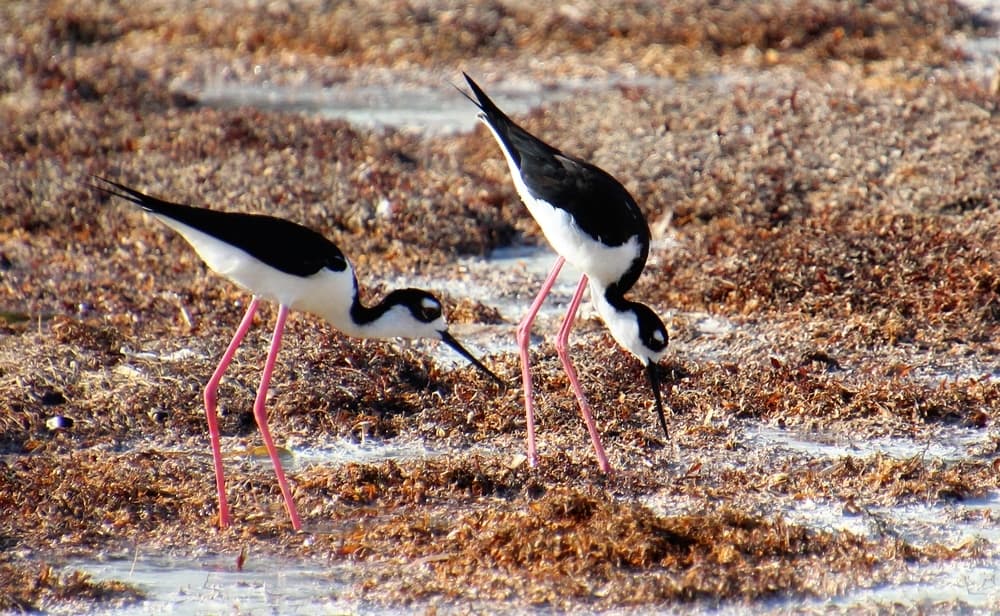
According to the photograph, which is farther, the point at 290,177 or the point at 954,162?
the point at 290,177

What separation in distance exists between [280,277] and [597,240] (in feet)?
3.61

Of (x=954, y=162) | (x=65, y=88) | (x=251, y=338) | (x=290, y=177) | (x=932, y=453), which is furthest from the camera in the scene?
(x=65, y=88)

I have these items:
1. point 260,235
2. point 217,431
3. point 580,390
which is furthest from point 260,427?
point 580,390

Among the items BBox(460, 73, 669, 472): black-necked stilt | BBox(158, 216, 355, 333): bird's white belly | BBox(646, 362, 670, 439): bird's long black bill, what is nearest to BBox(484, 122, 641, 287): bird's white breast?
BBox(460, 73, 669, 472): black-necked stilt

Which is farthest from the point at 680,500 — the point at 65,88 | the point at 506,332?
the point at 65,88

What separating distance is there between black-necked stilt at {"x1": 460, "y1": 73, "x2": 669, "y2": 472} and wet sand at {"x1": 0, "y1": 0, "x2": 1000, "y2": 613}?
0.85ft

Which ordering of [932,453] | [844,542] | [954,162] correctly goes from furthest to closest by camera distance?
[954,162] < [932,453] < [844,542]

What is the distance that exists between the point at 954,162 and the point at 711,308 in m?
2.08

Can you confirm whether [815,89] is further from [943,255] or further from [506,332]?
[506,332]

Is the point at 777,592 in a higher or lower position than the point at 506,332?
higher

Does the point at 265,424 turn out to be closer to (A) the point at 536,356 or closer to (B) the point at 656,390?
(B) the point at 656,390

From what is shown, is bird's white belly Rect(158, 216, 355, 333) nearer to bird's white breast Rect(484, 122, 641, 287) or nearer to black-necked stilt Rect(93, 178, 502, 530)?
black-necked stilt Rect(93, 178, 502, 530)

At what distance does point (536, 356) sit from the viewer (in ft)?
18.5

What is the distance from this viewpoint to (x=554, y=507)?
4.20m
